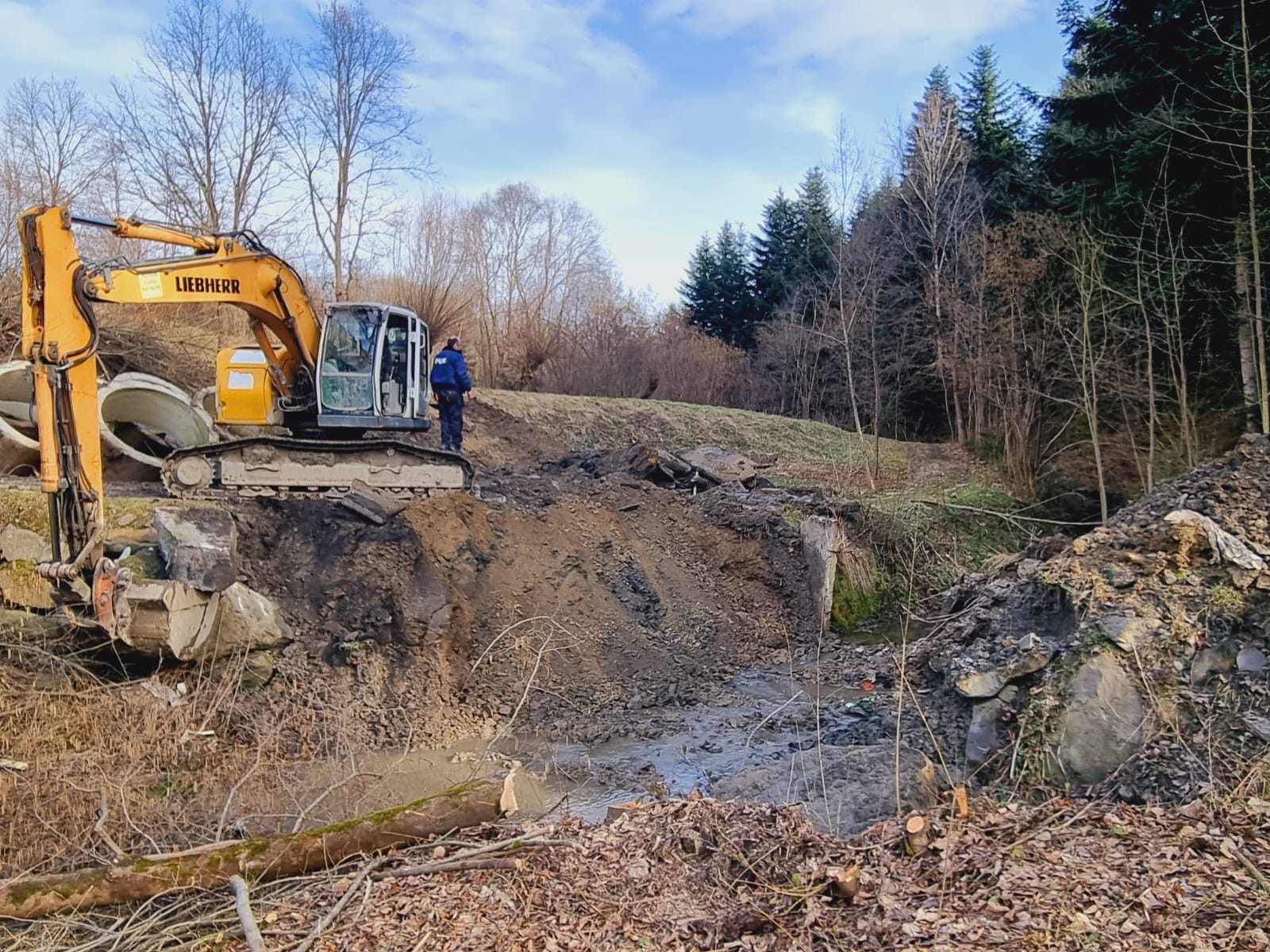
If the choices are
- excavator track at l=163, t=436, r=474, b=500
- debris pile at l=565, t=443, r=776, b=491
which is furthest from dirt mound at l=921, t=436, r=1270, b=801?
debris pile at l=565, t=443, r=776, b=491

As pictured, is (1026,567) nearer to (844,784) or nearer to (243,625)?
(844,784)

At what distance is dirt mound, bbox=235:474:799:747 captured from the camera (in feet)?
25.7

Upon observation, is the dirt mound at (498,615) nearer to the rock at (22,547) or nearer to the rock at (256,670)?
the rock at (256,670)

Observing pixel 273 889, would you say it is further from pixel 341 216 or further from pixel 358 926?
pixel 341 216

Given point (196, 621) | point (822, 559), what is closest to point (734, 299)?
point (822, 559)

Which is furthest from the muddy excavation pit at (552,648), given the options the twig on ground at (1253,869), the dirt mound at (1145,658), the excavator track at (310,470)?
the twig on ground at (1253,869)

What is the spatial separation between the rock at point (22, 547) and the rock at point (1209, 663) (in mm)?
8052

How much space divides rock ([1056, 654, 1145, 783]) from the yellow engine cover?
840cm

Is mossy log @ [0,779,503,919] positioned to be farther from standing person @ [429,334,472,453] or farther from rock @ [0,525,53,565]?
standing person @ [429,334,472,453]

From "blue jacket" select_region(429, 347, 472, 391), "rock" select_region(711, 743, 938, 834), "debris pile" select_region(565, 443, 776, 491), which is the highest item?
"blue jacket" select_region(429, 347, 472, 391)

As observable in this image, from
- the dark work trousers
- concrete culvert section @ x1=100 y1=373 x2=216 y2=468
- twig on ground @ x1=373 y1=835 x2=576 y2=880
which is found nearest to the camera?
twig on ground @ x1=373 y1=835 x2=576 y2=880

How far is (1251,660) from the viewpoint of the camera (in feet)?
17.5

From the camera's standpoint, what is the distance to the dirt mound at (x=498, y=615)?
7.84 m

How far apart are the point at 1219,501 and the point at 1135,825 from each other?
2985mm
